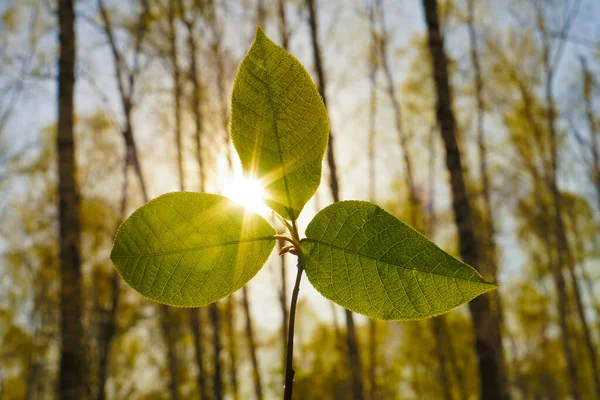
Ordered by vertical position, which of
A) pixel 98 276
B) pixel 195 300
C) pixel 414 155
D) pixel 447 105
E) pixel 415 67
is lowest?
pixel 195 300

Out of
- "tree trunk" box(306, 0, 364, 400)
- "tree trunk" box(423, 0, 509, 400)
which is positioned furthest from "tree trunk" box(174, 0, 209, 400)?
"tree trunk" box(423, 0, 509, 400)

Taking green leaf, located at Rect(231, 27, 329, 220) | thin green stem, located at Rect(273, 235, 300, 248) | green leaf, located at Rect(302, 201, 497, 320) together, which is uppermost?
green leaf, located at Rect(231, 27, 329, 220)

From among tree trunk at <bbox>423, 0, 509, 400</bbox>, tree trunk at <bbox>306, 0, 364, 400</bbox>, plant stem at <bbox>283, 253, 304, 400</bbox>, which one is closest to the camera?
plant stem at <bbox>283, 253, 304, 400</bbox>

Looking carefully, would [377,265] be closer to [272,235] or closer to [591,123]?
[272,235]

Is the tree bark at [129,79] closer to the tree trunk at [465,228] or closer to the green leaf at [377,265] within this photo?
the tree trunk at [465,228]

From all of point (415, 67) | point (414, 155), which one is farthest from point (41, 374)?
point (415, 67)

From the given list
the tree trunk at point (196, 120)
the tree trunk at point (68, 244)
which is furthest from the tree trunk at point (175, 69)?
the tree trunk at point (68, 244)

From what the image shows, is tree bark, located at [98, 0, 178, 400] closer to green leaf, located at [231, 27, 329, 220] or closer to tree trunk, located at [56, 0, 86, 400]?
tree trunk, located at [56, 0, 86, 400]

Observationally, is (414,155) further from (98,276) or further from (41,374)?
(41,374)
